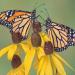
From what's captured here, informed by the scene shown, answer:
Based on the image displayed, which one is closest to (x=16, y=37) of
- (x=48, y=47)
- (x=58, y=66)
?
(x=48, y=47)

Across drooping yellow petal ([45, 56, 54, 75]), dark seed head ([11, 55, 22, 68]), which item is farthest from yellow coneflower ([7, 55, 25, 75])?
drooping yellow petal ([45, 56, 54, 75])

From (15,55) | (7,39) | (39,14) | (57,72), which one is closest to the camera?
(57,72)

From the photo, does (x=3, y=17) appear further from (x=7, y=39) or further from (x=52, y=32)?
(x=7, y=39)

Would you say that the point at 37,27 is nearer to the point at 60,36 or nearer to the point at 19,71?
the point at 60,36

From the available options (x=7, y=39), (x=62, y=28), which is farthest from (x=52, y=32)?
(x=7, y=39)

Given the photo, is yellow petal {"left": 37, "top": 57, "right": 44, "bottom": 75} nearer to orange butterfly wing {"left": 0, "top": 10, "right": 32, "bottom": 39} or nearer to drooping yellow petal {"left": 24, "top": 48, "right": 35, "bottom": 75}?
drooping yellow petal {"left": 24, "top": 48, "right": 35, "bottom": 75}
